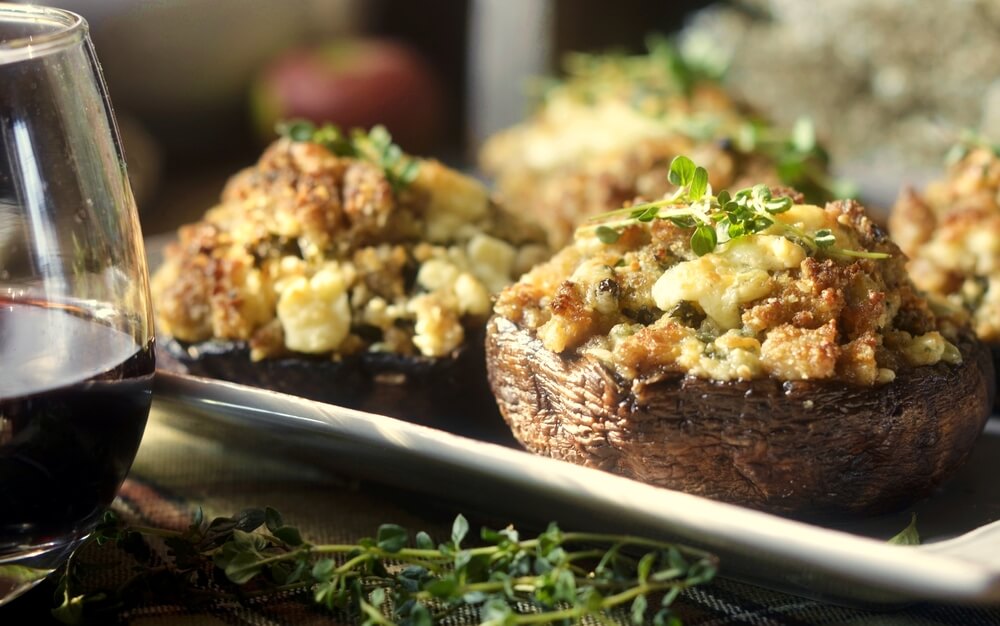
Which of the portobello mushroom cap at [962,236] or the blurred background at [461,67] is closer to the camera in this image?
the portobello mushroom cap at [962,236]

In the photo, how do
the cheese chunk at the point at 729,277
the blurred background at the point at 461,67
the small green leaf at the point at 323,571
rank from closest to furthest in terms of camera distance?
the small green leaf at the point at 323,571 → the cheese chunk at the point at 729,277 → the blurred background at the point at 461,67

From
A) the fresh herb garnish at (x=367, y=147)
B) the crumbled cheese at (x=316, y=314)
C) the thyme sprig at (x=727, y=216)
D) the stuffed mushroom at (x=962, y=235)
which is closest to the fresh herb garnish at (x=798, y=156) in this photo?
the stuffed mushroom at (x=962, y=235)

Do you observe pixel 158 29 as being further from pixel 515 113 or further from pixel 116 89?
pixel 515 113

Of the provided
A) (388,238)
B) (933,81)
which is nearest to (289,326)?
(388,238)

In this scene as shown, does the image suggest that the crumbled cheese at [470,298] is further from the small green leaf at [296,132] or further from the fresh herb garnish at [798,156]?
the fresh herb garnish at [798,156]

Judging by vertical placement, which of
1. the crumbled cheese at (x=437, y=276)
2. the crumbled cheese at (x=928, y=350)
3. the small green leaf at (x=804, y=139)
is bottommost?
the crumbled cheese at (x=437, y=276)

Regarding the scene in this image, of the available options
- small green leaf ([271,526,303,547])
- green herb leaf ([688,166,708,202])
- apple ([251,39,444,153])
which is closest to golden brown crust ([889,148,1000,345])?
green herb leaf ([688,166,708,202])

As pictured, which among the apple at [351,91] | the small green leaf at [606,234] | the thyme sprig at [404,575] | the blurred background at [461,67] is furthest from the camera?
the apple at [351,91]
